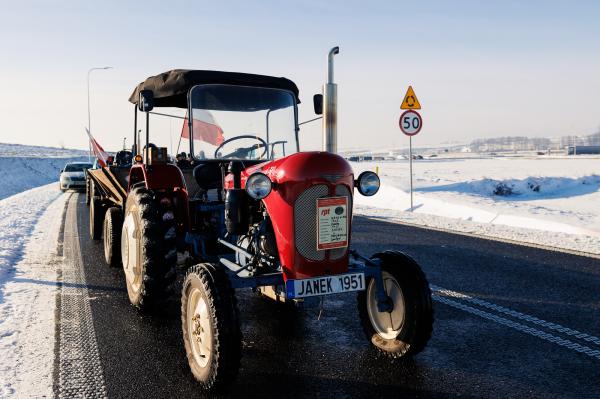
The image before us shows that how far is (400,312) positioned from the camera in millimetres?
3789

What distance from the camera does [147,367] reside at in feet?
11.8

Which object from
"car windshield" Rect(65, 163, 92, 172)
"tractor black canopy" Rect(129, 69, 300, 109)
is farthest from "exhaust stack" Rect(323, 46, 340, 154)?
"car windshield" Rect(65, 163, 92, 172)

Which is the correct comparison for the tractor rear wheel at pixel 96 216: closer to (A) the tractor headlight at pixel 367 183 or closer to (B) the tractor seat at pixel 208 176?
(B) the tractor seat at pixel 208 176

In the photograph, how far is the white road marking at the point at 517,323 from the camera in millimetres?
3941

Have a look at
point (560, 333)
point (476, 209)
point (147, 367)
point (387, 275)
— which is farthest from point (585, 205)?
point (147, 367)

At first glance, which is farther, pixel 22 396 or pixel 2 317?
pixel 2 317

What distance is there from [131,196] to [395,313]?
9.69 feet

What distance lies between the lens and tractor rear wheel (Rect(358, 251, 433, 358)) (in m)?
3.61

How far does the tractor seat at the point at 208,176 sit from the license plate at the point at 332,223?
5.56ft

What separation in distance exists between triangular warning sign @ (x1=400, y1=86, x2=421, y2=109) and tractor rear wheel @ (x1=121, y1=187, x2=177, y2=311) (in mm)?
8730

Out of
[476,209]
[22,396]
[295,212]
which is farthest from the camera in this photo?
[476,209]

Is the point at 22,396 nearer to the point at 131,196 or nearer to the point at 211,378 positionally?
the point at 211,378

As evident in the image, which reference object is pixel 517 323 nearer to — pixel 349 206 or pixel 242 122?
pixel 349 206

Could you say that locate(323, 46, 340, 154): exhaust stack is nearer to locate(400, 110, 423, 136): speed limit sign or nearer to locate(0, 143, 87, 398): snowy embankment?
locate(0, 143, 87, 398): snowy embankment
